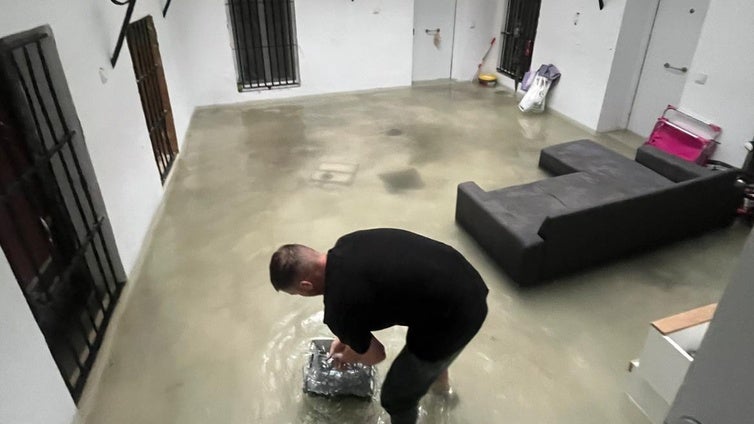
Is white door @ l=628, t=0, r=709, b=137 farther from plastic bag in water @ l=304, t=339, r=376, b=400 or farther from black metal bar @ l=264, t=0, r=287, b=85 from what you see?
black metal bar @ l=264, t=0, r=287, b=85

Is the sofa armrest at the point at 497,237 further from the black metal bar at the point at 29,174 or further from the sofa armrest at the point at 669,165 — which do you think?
the black metal bar at the point at 29,174

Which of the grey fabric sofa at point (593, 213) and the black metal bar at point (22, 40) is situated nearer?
the black metal bar at point (22, 40)

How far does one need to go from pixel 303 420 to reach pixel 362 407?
319 millimetres

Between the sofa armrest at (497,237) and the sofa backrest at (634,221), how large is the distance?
112 mm

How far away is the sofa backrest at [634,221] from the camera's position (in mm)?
3016

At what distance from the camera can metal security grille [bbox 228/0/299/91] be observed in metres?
7.02

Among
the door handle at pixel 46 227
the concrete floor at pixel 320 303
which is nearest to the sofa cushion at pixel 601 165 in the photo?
the concrete floor at pixel 320 303

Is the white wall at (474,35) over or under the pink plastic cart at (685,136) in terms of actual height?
over

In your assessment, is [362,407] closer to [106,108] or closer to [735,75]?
[106,108]

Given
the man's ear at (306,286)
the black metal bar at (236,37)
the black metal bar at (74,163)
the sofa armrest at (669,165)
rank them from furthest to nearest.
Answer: the black metal bar at (236,37), the sofa armrest at (669,165), the black metal bar at (74,163), the man's ear at (306,286)

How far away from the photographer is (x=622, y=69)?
18.3 ft

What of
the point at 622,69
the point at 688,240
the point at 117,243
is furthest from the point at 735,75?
the point at 117,243

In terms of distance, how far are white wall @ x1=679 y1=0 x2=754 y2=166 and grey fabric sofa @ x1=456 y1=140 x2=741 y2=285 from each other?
0.92 metres

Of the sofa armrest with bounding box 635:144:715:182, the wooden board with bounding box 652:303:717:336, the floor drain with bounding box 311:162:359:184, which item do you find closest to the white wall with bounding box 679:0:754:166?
the sofa armrest with bounding box 635:144:715:182
